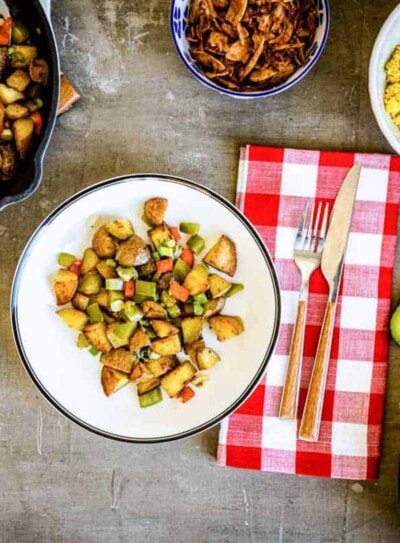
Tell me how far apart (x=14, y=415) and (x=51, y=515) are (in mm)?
190

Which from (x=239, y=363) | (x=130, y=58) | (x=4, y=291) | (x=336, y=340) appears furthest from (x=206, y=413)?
(x=130, y=58)

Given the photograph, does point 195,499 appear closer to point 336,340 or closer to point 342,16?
point 336,340

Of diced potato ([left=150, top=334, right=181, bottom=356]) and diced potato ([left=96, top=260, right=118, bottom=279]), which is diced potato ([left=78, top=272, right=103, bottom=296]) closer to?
diced potato ([left=96, top=260, right=118, bottom=279])

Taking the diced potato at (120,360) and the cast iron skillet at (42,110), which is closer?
the cast iron skillet at (42,110)

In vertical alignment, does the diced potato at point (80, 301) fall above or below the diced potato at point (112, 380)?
above

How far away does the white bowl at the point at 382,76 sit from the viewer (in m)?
1.22

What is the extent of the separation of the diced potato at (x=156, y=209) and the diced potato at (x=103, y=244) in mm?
76

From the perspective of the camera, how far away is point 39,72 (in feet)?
4.09

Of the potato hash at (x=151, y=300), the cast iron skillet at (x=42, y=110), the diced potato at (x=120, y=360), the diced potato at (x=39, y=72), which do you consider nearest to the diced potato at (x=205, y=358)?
the potato hash at (x=151, y=300)

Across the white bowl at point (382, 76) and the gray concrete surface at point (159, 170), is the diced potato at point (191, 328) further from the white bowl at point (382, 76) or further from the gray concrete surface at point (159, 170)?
the white bowl at point (382, 76)

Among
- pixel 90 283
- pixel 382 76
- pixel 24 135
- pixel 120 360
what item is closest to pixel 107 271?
pixel 90 283

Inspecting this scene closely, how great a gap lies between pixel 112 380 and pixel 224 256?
0.92 ft

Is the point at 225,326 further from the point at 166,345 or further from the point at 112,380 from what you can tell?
the point at 112,380

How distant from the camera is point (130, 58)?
1.35m
